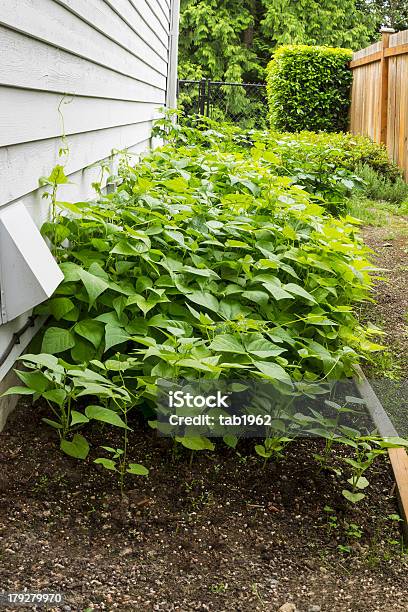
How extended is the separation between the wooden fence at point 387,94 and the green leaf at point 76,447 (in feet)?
25.9

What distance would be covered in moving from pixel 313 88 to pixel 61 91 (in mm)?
11281

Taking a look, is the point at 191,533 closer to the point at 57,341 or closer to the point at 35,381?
the point at 35,381

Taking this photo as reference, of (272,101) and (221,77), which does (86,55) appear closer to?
(272,101)

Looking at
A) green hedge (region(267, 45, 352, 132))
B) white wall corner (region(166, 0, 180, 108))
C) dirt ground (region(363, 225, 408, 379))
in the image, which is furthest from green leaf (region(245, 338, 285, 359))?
green hedge (region(267, 45, 352, 132))

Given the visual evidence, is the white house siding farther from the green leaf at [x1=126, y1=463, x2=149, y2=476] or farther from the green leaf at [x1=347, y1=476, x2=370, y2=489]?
the green leaf at [x1=347, y1=476, x2=370, y2=489]

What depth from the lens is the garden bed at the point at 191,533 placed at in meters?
1.88

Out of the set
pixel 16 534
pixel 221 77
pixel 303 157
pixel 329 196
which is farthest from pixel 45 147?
pixel 221 77

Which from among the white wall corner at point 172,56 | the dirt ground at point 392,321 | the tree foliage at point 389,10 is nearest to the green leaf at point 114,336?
the dirt ground at point 392,321

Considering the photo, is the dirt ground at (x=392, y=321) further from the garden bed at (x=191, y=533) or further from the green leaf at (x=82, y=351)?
the green leaf at (x=82, y=351)

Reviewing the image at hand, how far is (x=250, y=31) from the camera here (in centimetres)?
2250

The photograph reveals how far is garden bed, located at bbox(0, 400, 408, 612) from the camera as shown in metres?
1.88

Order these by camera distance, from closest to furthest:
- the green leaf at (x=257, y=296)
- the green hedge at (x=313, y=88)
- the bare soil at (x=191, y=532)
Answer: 1. the bare soil at (x=191, y=532)
2. the green leaf at (x=257, y=296)
3. the green hedge at (x=313, y=88)

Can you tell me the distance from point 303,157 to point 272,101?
8.25m

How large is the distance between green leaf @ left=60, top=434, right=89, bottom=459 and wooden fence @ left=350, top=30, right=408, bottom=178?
7882mm
